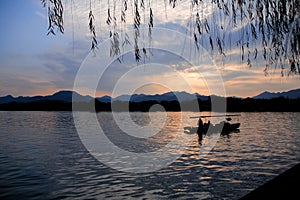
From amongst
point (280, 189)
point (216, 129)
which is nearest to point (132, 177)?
point (280, 189)

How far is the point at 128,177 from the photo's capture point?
19141 mm

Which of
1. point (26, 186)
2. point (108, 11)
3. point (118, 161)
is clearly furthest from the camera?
point (118, 161)

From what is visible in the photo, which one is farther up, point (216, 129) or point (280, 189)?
point (280, 189)

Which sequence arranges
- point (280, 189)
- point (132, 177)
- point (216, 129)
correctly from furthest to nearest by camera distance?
point (216, 129)
point (132, 177)
point (280, 189)

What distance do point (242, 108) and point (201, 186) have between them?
19095 cm

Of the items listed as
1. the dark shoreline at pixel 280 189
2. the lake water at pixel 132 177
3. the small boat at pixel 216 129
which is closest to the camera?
the dark shoreline at pixel 280 189

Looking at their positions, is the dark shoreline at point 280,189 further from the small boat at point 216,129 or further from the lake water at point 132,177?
the small boat at point 216,129

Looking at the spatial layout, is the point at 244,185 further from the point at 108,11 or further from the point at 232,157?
the point at 108,11

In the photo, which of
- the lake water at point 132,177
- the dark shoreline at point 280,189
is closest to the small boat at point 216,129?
the lake water at point 132,177

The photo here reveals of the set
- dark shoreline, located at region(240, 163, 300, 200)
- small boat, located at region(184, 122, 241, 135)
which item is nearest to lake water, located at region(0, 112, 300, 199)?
dark shoreline, located at region(240, 163, 300, 200)

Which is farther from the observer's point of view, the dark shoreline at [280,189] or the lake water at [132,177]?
the lake water at [132,177]

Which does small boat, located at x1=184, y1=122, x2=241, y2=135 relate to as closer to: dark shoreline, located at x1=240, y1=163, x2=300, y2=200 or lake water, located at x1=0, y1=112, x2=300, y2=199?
lake water, located at x1=0, y1=112, x2=300, y2=199

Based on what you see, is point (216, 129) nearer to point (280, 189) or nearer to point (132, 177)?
point (132, 177)

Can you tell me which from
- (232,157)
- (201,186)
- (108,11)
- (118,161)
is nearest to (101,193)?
(201,186)
